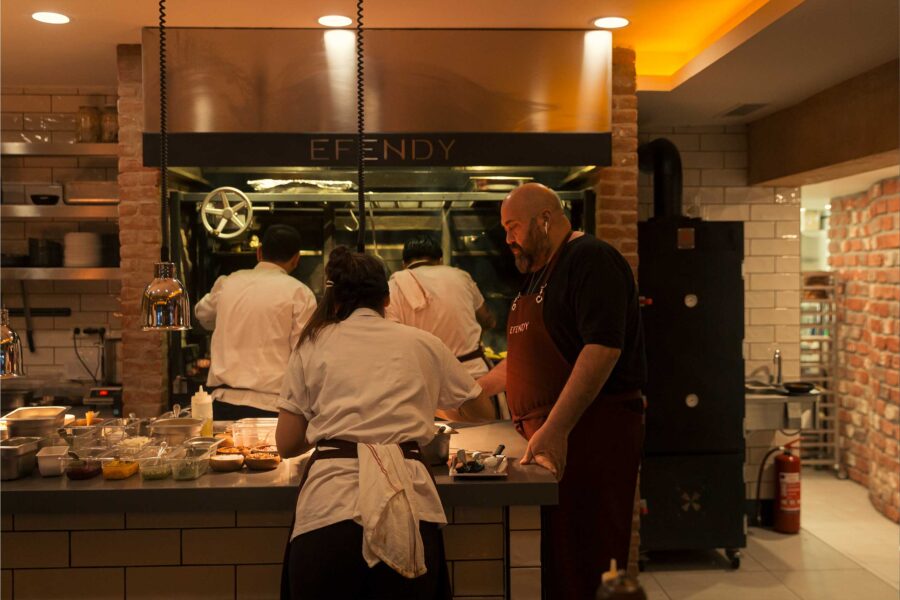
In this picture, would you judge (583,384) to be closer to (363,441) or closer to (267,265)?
(363,441)

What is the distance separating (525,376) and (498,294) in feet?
6.02

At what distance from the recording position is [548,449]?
291cm

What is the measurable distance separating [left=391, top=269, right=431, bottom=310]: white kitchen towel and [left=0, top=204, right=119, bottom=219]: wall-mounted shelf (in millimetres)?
1781

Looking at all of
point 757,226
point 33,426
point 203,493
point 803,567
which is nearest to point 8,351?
point 33,426

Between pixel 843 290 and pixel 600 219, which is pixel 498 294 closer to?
pixel 600 219

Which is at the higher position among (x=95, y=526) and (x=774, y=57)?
(x=774, y=57)

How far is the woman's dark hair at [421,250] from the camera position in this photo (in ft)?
15.8

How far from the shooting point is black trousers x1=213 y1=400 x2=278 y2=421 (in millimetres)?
4609

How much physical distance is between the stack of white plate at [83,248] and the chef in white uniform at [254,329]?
1.20 metres

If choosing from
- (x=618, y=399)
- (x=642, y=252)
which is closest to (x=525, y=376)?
(x=618, y=399)

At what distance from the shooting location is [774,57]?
176 inches

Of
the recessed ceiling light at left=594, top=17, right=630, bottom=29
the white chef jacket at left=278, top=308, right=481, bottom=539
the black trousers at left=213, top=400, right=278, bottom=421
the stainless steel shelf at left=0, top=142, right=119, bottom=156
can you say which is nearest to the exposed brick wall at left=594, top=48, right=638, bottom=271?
the recessed ceiling light at left=594, top=17, right=630, bottom=29

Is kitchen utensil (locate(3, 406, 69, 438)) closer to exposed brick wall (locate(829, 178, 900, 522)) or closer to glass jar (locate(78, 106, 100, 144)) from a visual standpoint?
glass jar (locate(78, 106, 100, 144))

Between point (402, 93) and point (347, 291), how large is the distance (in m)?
2.42
